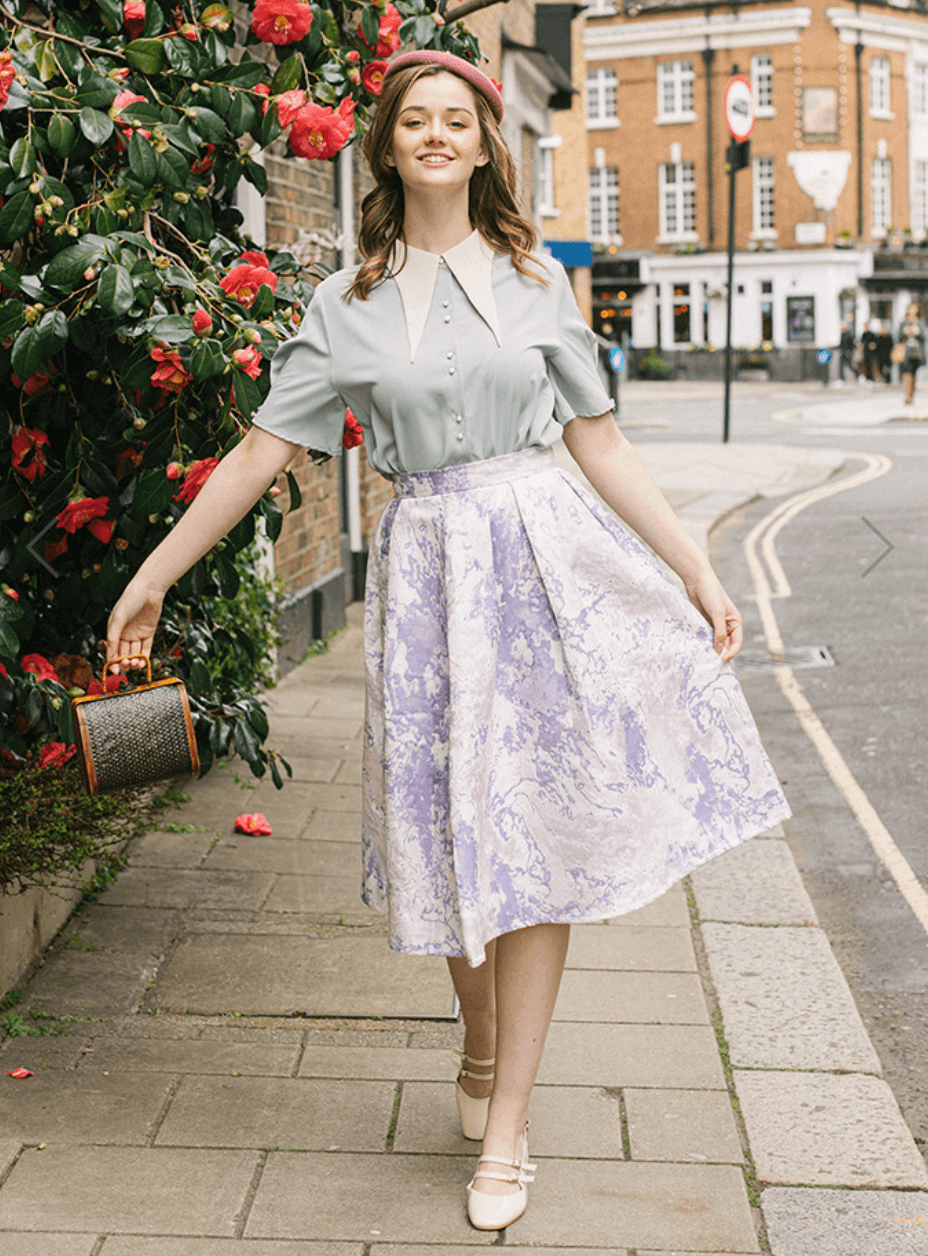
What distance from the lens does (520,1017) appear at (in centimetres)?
287

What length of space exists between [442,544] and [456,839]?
1.69 feet

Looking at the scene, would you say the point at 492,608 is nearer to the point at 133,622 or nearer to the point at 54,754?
the point at 133,622

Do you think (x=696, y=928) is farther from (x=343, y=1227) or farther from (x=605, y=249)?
(x=605, y=249)

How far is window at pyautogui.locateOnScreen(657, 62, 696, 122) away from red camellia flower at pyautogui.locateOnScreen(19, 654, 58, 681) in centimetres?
5086

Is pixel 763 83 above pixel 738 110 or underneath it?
above

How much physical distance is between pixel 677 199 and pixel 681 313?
374cm

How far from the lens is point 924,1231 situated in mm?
2773

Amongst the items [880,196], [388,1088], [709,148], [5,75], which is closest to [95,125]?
[5,75]

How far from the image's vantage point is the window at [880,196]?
52.1 metres

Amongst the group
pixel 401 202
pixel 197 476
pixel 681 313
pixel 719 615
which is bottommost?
pixel 719 615

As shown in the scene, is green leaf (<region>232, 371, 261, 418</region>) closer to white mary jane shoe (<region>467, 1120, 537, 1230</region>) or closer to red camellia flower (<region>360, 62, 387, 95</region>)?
red camellia flower (<region>360, 62, 387, 95</region>)

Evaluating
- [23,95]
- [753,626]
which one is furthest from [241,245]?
[753,626]

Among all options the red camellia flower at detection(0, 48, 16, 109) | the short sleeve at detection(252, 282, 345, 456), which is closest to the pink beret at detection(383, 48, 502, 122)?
the short sleeve at detection(252, 282, 345, 456)

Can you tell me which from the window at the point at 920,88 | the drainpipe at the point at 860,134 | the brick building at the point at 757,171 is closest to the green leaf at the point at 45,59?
the brick building at the point at 757,171
